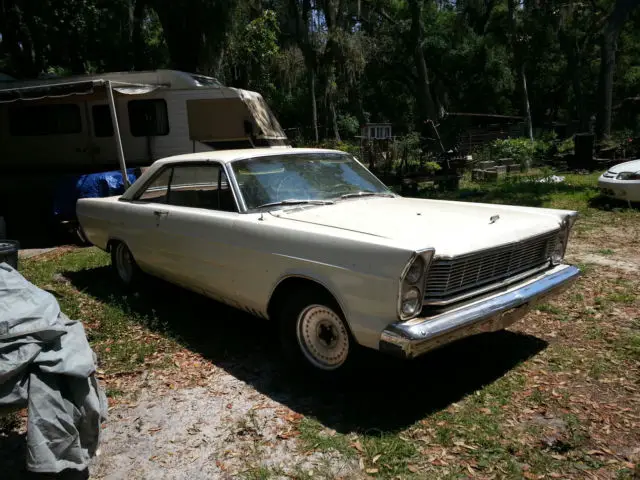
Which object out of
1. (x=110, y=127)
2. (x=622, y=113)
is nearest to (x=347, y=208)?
(x=110, y=127)

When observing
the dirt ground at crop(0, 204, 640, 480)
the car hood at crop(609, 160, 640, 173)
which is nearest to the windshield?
the dirt ground at crop(0, 204, 640, 480)

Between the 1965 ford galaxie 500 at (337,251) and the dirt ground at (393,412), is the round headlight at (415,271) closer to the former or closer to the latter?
the 1965 ford galaxie 500 at (337,251)

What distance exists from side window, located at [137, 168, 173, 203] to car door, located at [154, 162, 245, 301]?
3.8 inches

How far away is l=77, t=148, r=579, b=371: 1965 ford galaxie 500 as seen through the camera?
320 cm

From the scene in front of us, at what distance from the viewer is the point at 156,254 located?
5.13 metres

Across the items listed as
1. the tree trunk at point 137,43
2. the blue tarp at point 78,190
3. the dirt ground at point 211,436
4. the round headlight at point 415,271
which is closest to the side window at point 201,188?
the dirt ground at point 211,436

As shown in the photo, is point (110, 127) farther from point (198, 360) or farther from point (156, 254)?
point (198, 360)

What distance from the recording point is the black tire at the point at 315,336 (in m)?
3.53

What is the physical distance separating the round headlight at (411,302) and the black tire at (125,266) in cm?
349

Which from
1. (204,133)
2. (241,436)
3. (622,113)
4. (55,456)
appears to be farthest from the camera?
(622,113)

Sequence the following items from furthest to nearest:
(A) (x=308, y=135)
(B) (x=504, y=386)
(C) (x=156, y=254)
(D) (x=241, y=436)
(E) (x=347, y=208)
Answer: (A) (x=308, y=135) → (C) (x=156, y=254) → (E) (x=347, y=208) → (B) (x=504, y=386) → (D) (x=241, y=436)

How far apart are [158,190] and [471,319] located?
3342mm

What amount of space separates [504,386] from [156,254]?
10.5ft

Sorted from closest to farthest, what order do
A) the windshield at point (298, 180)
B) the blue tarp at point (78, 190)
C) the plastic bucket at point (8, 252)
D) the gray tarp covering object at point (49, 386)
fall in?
the gray tarp covering object at point (49, 386), the windshield at point (298, 180), the plastic bucket at point (8, 252), the blue tarp at point (78, 190)
